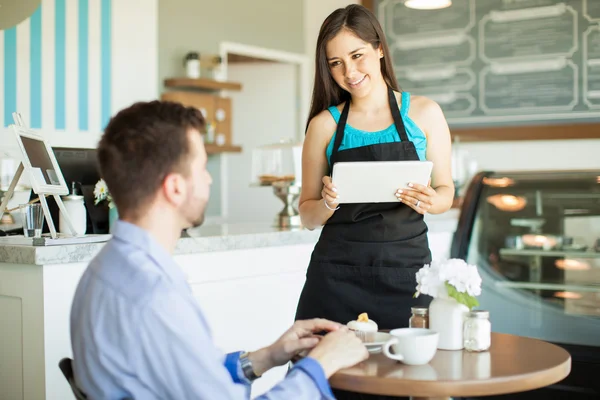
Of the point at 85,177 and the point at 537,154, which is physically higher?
the point at 537,154

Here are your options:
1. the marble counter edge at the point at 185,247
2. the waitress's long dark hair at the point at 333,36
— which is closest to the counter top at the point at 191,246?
the marble counter edge at the point at 185,247

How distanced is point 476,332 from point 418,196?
48 centimetres

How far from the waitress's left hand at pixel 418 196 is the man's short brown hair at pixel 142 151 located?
91 cm

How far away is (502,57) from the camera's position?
5.80 metres

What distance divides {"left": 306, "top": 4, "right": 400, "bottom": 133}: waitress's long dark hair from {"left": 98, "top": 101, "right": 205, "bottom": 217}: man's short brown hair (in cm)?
99

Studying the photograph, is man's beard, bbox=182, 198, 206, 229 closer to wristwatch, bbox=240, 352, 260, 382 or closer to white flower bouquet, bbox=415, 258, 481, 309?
wristwatch, bbox=240, 352, 260, 382

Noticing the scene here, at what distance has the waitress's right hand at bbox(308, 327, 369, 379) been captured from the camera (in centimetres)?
132

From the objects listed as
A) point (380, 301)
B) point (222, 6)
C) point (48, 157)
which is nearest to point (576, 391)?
point (380, 301)

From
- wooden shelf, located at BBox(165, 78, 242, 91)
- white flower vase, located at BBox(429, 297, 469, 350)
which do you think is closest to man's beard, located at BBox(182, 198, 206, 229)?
white flower vase, located at BBox(429, 297, 469, 350)

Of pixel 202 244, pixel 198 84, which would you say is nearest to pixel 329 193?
pixel 202 244

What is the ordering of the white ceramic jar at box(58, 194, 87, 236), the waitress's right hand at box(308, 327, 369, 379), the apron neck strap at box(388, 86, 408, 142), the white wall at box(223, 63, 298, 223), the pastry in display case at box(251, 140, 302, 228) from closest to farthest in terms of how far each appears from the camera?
1. the waitress's right hand at box(308, 327, 369, 379)
2. the apron neck strap at box(388, 86, 408, 142)
3. the white ceramic jar at box(58, 194, 87, 236)
4. the pastry in display case at box(251, 140, 302, 228)
5. the white wall at box(223, 63, 298, 223)

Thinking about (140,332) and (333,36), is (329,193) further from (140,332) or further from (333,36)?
(140,332)

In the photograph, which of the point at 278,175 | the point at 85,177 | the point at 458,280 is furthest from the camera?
the point at 278,175

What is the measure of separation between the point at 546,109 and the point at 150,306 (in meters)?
5.05
